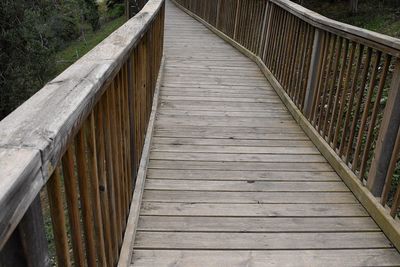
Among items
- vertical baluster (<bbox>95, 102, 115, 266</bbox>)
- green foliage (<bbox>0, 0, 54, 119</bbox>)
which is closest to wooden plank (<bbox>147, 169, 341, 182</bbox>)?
vertical baluster (<bbox>95, 102, 115, 266</bbox>)

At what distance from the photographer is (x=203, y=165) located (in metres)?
3.33

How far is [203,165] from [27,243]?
2484 mm

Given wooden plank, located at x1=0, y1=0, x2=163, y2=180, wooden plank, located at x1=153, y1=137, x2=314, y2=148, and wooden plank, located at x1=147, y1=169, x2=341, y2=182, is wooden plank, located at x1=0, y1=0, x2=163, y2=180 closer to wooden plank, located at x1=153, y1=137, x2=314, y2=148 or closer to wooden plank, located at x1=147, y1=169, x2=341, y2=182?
wooden plank, located at x1=147, y1=169, x2=341, y2=182

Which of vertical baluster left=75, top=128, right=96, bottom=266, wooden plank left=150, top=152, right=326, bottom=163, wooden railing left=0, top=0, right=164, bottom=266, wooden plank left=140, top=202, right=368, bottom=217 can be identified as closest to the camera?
wooden railing left=0, top=0, right=164, bottom=266

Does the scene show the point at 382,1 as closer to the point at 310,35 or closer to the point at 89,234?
the point at 310,35

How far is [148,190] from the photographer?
2.90m

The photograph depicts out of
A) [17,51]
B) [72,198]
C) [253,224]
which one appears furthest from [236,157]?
[17,51]

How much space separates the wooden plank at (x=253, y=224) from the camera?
8.25ft

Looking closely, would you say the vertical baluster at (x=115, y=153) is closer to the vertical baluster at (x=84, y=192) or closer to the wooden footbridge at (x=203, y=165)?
the wooden footbridge at (x=203, y=165)

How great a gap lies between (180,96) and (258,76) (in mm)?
1569

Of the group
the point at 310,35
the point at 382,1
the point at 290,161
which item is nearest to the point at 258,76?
the point at 310,35

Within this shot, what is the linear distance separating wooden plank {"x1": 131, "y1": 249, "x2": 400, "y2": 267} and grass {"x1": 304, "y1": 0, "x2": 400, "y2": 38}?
6.77 m

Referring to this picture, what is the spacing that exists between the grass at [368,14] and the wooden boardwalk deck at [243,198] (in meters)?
5.43

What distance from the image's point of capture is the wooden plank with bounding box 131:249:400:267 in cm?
223
